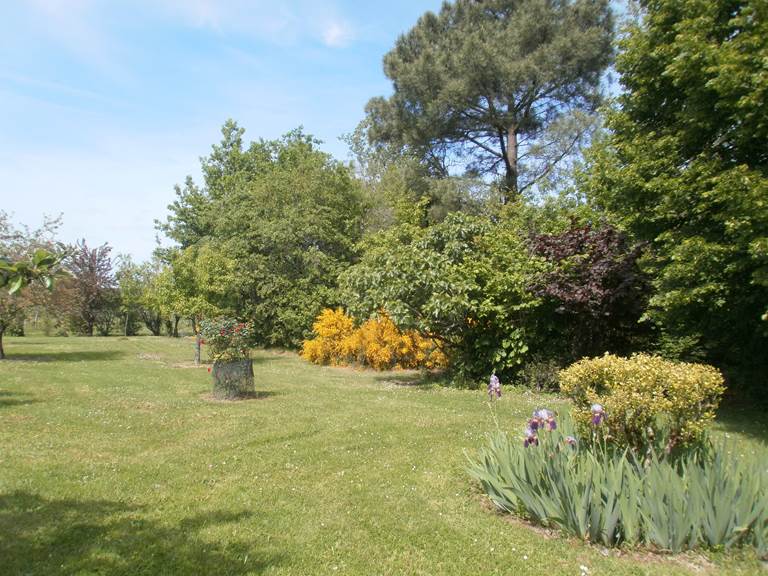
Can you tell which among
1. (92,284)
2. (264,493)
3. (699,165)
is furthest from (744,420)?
(92,284)

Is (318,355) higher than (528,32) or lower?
lower

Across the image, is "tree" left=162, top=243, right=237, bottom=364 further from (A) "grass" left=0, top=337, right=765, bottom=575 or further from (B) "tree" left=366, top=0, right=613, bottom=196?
(B) "tree" left=366, top=0, right=613, bottom=196

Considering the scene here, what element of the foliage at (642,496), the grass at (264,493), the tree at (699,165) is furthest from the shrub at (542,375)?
the foliage at (642,496)

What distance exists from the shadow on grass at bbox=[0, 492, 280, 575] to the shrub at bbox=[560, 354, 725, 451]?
124 inches

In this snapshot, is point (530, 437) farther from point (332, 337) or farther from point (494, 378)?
point (332, 337)

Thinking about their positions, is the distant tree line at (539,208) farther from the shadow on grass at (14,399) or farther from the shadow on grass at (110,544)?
the shadow on grass at (14,399)

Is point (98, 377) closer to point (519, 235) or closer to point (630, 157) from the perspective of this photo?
point (519, 235)

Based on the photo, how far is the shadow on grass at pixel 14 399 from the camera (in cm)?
1005

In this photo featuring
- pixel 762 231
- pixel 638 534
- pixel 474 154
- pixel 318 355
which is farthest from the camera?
pixel 474 154

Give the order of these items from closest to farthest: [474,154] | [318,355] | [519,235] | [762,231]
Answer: [762,231], [519,235], [318,355], [474,154]

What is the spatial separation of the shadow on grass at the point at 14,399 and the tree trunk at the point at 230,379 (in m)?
3.50

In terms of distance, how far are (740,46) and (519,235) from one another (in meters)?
6.64

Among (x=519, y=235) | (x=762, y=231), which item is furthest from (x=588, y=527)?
(x=519, y=235)

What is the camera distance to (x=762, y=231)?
7172 mm
